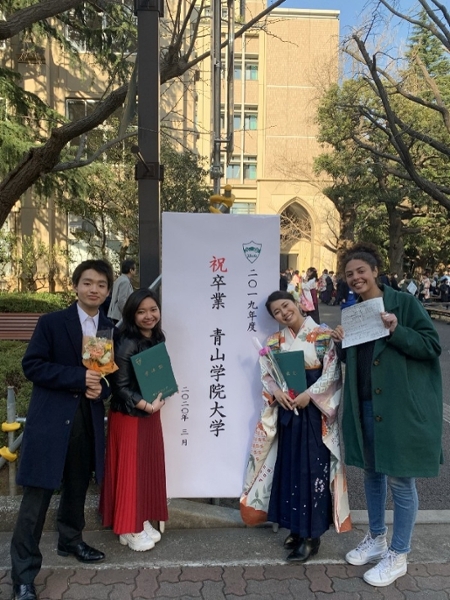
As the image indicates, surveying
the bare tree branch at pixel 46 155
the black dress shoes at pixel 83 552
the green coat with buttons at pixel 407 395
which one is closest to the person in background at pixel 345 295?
the green coat with buttons at pixel 407 395

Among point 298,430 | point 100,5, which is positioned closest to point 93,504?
point 298,430

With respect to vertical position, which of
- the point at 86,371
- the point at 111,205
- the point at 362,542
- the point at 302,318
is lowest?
the point at 362,542

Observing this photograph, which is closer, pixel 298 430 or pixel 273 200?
pixel 298 430

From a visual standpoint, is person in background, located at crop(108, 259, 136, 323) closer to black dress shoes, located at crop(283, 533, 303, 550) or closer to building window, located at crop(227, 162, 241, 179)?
black dress shoes, located at crop(283, 533, 303, 550)

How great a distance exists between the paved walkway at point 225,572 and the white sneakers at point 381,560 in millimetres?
43

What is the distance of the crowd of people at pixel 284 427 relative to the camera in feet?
8.42

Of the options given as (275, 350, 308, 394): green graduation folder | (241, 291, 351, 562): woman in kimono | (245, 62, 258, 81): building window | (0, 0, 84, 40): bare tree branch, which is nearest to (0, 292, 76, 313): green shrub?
(0, 0, 84, 40): bare tree branch

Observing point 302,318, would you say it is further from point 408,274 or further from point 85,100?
point 408,274

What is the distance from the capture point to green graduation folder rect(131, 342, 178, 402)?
9.14ft

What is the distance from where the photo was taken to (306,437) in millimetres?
2877

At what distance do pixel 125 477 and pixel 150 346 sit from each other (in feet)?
2.67

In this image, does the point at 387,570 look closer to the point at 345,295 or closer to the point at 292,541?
the point at 292,541

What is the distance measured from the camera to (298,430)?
9.52 ft

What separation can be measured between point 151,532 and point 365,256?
2.20 metres
